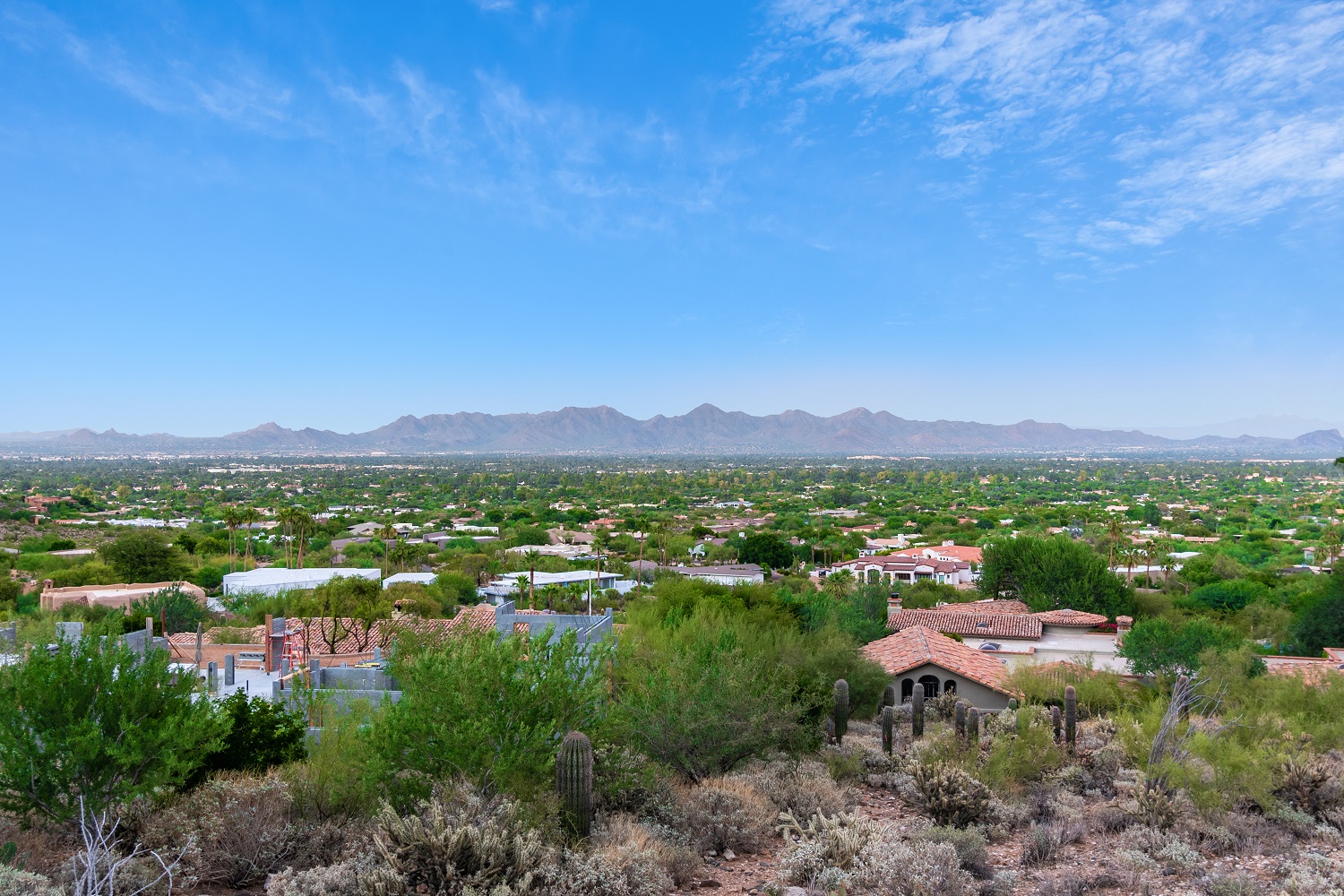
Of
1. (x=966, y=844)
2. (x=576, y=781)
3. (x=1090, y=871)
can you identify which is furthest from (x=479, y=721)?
(x=1090, y=871)

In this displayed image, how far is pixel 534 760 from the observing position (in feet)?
33.4

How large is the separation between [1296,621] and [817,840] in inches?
1527

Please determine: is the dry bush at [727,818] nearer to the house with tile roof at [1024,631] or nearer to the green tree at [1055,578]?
the house with tile roof at [1024,631]

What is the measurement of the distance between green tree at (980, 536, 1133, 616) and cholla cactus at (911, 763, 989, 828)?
3854 centimetres

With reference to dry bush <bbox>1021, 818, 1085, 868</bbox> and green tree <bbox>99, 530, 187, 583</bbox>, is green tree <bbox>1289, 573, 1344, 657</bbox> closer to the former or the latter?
dry bush <bbox>1021, 818, 1085, 868</bbox>

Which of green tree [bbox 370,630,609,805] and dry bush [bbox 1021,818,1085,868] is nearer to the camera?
green tree [bbox 370,630,609,805]

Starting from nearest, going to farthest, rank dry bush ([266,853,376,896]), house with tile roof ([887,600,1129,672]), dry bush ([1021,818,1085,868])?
dry bush ([266,853,376,896]), dry bush ([1021,818,1085,868]), house with tile roof ([887,600,1129,672])

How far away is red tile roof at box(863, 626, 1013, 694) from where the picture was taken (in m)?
26.5

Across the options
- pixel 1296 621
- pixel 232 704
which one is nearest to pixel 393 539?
pixel 1296 621

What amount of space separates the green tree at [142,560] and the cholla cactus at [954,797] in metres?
52.3

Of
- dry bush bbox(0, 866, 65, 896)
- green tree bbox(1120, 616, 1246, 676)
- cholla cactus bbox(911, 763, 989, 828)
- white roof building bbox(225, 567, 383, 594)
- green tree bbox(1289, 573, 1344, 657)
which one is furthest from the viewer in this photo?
white roof building bbox(225, 567, 383, 594)

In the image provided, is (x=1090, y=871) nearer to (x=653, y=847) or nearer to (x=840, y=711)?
(x=653, y=847)

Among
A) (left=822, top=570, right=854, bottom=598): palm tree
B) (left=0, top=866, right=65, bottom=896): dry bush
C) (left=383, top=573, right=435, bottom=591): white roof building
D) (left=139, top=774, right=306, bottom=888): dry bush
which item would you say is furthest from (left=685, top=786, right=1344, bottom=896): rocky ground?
(left=383, top=573, right=435, bottom=591): white roof building

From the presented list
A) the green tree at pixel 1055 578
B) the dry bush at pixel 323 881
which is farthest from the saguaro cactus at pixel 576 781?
the green tree at pixel 1055 578
